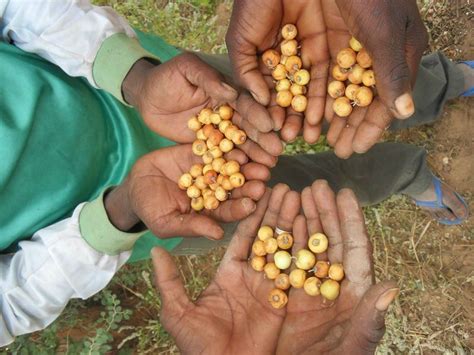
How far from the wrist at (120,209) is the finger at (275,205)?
580 millimetres

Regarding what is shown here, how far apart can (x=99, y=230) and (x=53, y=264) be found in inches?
9.5

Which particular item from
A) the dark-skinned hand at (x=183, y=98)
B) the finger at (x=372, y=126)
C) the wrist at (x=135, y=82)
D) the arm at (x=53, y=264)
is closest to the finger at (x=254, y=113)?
the dark-skinned hand at (x=183, y=98)

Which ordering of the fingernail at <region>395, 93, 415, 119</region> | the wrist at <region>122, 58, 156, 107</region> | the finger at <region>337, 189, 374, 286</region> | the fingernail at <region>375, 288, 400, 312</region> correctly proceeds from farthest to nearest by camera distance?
the wrist at <region>122, 58, 156, 107</region> → the finger at <region>337, 189, 374, 286</region> → the fingernail at <region>395, 93, 415, 119</region> → the fingernail at <region>375, 288, 400, 312</region>

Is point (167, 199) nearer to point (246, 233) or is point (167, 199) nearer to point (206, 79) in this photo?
point (246, 233)

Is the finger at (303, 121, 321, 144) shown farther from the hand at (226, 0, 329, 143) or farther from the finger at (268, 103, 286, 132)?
the finger at (268, 103, 286, 132)

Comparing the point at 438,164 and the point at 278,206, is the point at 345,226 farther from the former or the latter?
the point at 438,164

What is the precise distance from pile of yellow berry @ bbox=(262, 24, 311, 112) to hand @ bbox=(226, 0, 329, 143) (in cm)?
3

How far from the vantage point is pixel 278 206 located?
2195 mm

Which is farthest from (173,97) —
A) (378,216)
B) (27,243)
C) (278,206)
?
(378,216)

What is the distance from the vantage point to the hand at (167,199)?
6.97 feet

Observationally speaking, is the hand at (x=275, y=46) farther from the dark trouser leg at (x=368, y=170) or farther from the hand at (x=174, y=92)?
the dark trouser leg at (x=368, y=170)

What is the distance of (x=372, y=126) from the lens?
199cm

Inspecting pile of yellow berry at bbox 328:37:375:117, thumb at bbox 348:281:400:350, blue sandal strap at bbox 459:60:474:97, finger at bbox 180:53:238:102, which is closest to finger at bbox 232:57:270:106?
finger at bbox 180:53:238:102

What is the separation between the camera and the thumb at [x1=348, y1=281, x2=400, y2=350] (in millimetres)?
1482
